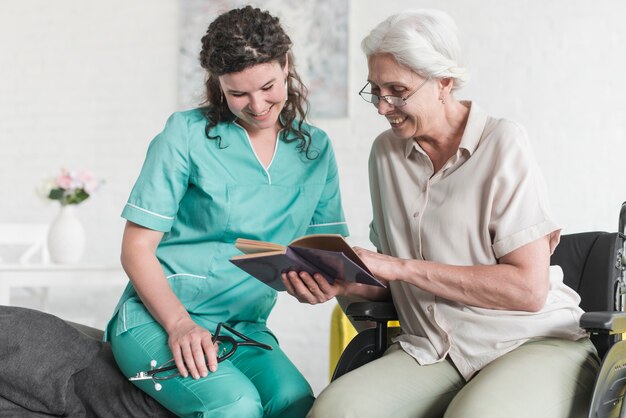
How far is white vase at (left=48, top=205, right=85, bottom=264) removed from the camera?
379cm

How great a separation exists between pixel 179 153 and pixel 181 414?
0.58m

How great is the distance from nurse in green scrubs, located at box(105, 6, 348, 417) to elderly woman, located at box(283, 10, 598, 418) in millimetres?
210

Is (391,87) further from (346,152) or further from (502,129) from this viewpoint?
(346,152)

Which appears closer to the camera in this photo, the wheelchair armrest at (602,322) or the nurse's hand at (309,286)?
the wheelchair armrest at (602,322)

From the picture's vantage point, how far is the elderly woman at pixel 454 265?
1685 millimetres

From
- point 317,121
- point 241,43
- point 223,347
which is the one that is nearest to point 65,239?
point 317,121

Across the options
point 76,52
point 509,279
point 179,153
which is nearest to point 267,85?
point 179,153

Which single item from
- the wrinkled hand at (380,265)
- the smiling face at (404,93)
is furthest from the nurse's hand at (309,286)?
the smiling face at (404,93)

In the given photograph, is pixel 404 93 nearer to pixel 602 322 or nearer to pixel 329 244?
pixel 329 244

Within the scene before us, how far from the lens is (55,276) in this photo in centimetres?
363

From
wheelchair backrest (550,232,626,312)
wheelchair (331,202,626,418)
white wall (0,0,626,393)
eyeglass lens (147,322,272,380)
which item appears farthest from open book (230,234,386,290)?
white wall (0,0,626,393)

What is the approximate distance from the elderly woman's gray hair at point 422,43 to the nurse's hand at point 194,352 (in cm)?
72

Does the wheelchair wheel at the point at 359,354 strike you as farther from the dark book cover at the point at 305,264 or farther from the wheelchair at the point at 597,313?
the dark book cover at the point at 305,264

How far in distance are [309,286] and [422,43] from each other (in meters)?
0.57
